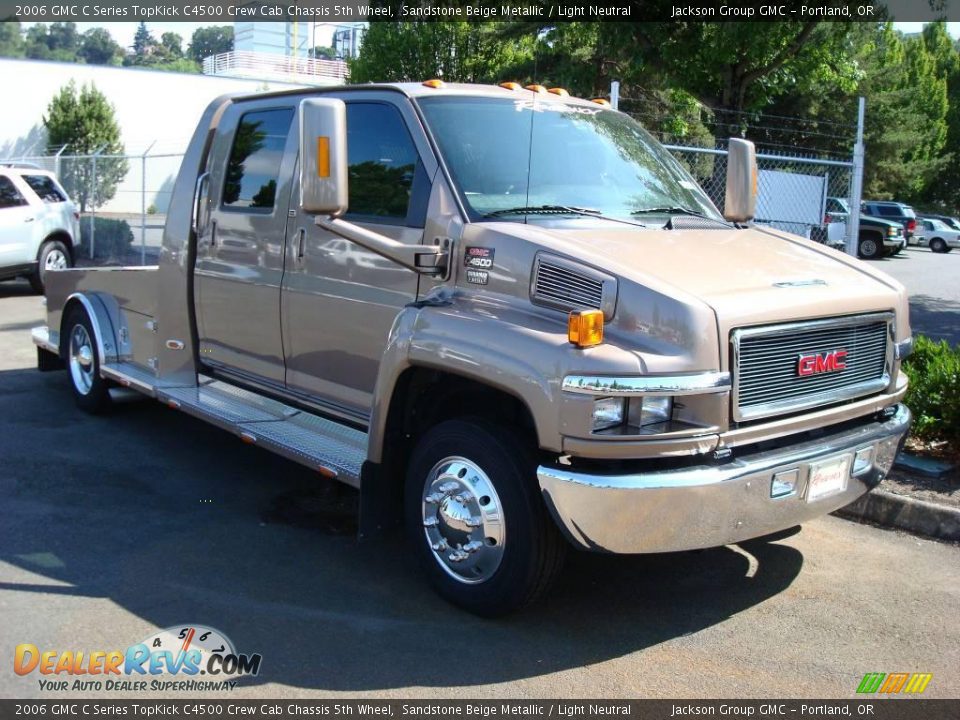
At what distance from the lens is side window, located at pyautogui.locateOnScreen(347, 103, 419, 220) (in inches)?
195

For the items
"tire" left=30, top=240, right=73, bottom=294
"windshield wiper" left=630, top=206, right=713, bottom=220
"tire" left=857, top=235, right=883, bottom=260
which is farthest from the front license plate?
"tire" left=857, top=235, right=883, bottom=260

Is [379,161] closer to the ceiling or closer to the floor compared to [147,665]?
closer to the ceiling

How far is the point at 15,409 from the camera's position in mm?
8039

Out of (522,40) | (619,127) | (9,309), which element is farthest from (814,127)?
(619,127)

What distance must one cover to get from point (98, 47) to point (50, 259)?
443 ft

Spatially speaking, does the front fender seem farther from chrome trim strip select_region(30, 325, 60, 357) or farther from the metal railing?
the metal railing

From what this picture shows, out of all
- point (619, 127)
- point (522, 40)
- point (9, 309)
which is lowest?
point (9, 309)

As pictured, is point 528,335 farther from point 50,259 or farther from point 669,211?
point 50,259

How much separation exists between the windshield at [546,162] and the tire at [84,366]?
3880 mm

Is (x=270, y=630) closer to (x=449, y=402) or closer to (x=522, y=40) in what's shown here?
(x=449, y=402)

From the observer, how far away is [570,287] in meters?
4.14

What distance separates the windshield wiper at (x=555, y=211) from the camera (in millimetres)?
4672

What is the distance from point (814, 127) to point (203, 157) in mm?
27975

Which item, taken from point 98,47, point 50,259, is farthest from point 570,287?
point 98,47
